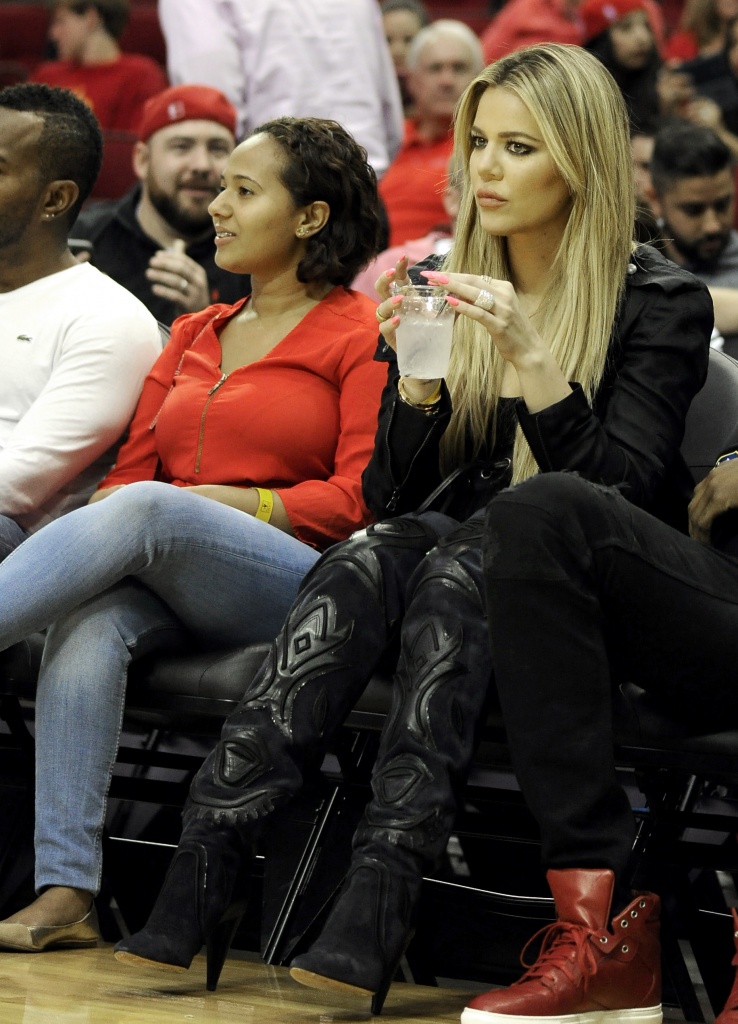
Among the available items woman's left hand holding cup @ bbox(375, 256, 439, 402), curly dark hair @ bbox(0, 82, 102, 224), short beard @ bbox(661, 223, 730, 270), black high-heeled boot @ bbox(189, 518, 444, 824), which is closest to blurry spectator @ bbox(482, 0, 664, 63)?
short beard @ bbox(661, 223, 730, 270)

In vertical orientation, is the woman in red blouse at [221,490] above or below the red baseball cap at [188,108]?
below

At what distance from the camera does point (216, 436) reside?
2553mm

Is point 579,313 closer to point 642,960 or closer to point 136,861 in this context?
point 642,960

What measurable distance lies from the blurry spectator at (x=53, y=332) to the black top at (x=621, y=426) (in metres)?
0.64

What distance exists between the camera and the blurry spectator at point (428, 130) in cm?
512

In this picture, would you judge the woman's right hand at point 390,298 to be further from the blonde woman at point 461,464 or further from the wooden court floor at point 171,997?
the wooden court floor at point 171,997

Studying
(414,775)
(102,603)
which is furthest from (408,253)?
(414,775)

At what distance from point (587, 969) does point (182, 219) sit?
2785mm

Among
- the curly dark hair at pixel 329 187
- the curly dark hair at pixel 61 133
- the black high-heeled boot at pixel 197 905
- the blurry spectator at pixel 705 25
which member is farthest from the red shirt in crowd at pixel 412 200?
the black high-heeled boot at pixel 197 905

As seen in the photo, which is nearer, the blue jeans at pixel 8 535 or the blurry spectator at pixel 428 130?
the blue jeans at pixel 8 535

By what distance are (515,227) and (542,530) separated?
2.20 feet

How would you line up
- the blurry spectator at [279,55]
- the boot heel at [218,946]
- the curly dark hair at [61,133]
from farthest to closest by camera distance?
the blurry spectator at [279,55]
the curly dark hair at [61,133]
the boot heel at [218,946]

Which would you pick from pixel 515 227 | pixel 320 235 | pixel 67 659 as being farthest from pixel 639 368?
pixel 67 659

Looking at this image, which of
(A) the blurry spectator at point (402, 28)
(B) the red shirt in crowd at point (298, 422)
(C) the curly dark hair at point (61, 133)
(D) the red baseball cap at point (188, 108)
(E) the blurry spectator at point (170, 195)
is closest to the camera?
(B) the red shirt in crowd at point (298, 422)
